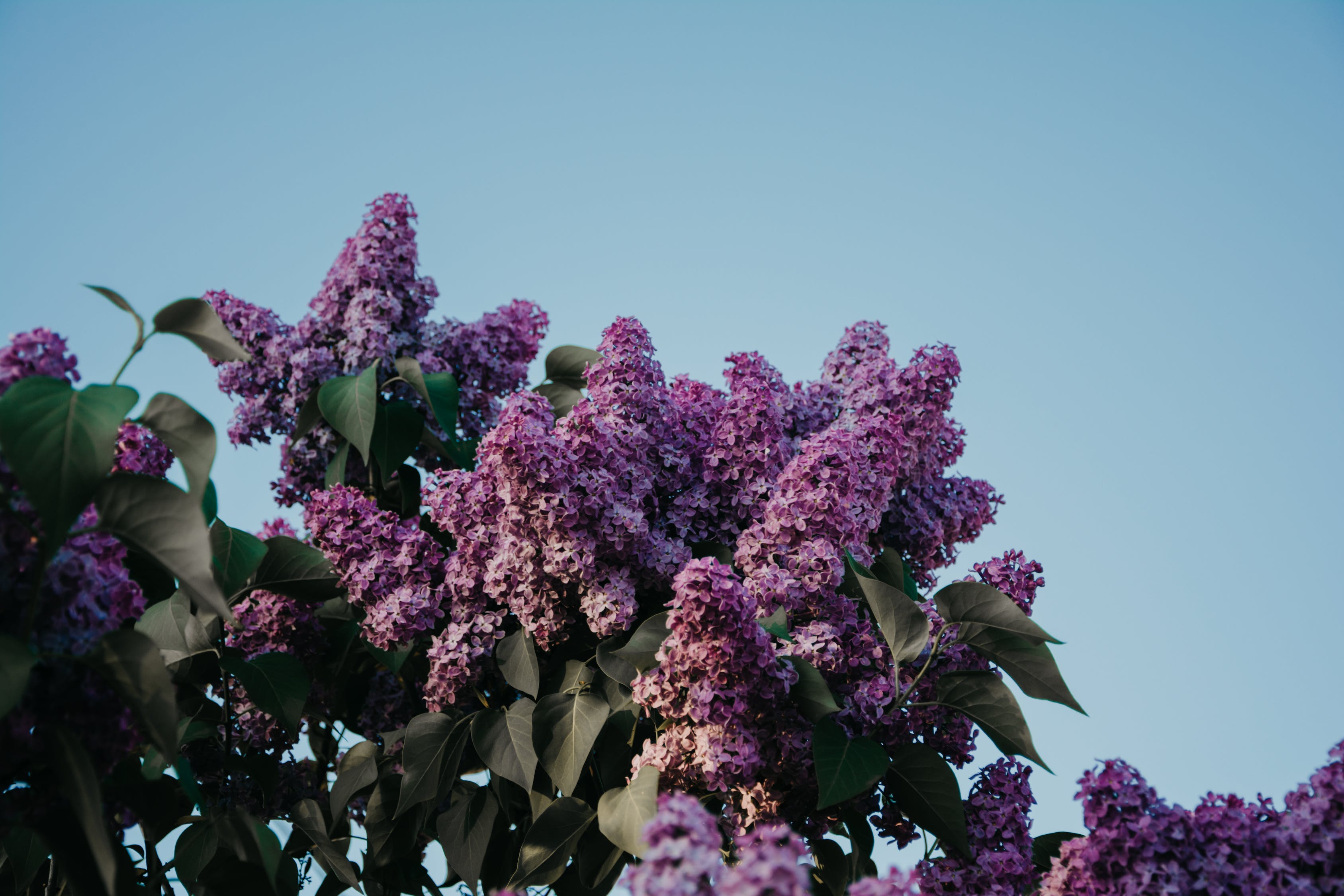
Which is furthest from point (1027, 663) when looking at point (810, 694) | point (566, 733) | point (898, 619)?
point (566, 733)

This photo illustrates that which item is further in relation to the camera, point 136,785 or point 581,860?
point 581,860

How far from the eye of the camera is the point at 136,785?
171 cm

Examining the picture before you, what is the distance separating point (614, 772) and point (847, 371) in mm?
1354

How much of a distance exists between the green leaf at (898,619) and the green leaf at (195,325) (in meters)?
1.23

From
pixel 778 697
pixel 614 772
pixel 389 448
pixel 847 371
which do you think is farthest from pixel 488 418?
pixel 778 697

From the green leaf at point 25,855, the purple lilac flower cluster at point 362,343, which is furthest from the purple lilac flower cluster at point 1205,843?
the purple lilac flower cluster at point 362,343

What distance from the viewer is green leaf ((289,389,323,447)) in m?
3.22

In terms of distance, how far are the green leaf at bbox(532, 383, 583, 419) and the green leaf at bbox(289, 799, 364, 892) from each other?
123cm

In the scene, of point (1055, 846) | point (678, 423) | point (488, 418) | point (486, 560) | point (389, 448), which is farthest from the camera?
point (488, 418)

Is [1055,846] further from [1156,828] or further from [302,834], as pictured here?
[302,834]

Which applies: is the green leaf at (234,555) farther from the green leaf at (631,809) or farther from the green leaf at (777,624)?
the green leaf at (777,624)

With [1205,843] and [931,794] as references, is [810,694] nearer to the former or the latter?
[931,794]

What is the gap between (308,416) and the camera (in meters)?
3.22

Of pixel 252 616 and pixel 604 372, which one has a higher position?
pixel 604 372
